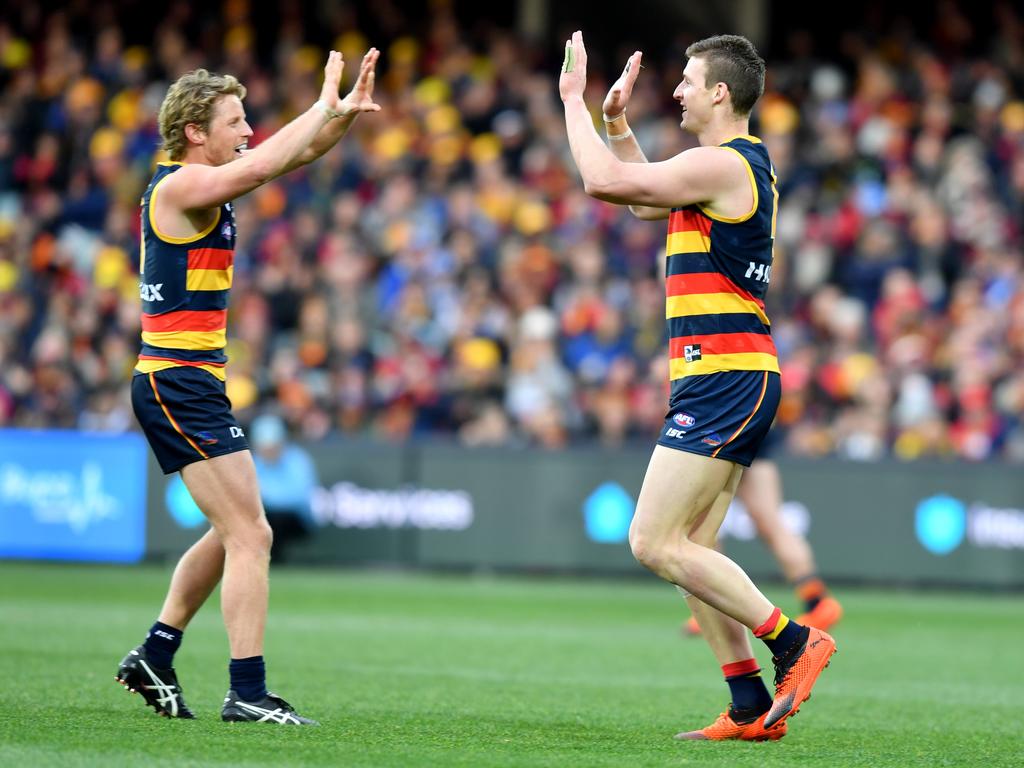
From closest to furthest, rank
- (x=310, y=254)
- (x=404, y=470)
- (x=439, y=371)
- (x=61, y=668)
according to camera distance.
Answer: (x=61, y=668), (x=404, y=470), (x=439, y=371), (x=310, y=254)

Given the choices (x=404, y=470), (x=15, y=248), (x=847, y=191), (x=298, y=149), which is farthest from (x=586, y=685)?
(x=15, y=248)

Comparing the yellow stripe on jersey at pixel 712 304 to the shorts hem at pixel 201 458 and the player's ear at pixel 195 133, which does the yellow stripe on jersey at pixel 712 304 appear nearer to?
the shorts hem at pixel 201 458

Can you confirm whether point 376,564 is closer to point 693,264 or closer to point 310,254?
point 310,254

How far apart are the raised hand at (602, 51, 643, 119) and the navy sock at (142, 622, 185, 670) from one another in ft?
8.96

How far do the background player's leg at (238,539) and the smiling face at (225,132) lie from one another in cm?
122

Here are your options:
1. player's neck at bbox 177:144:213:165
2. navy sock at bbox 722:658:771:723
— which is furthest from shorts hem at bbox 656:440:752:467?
player's neck at bbox 177:144:213:165

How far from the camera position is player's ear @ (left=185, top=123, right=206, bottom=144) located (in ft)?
22.9

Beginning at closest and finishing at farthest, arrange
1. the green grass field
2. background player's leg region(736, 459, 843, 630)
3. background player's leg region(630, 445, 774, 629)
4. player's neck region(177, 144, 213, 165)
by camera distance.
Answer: the green grass field → background player's leg region(630, 445, 774, 629) → player's neck region(177, 144, 213, 165) → background player's leg region(736, 459, 843, 630)

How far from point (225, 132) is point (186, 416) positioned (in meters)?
1.15

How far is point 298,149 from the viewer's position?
21.8 ft

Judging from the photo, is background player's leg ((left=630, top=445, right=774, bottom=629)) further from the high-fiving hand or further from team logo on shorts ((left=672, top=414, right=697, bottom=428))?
the high-fiving hand

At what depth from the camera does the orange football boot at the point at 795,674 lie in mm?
6535

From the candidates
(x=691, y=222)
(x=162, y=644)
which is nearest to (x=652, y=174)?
(x=691, y=222)

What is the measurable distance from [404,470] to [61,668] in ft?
26.6
